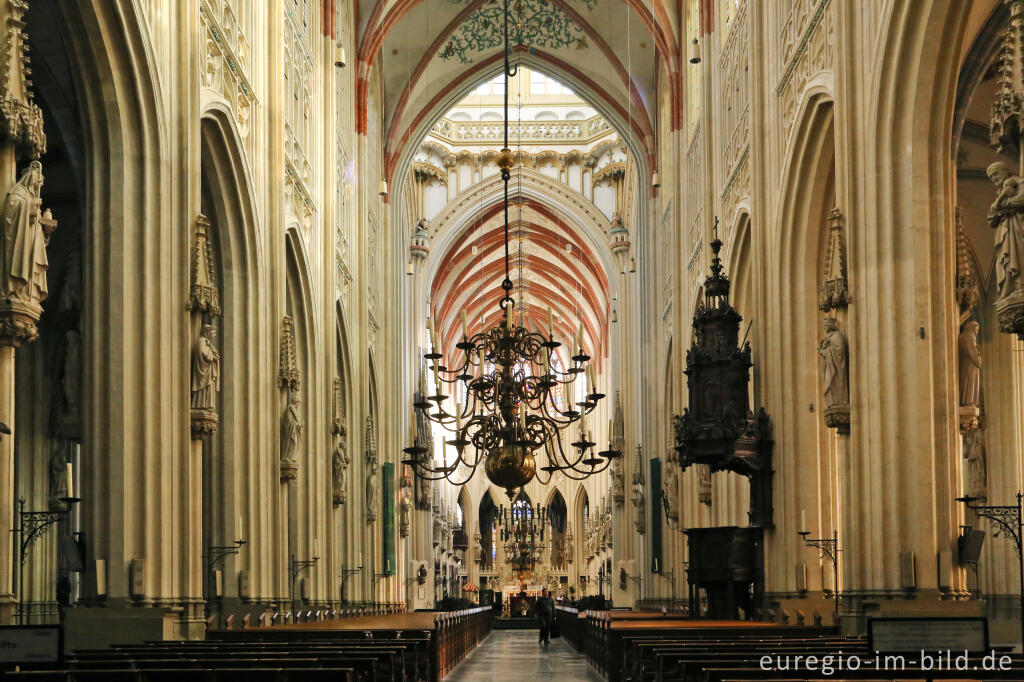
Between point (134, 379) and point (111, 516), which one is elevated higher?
point (134, 379)

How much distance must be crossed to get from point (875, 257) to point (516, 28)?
24012 mm

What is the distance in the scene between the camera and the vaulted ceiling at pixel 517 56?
34781 mm

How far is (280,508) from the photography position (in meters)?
19.9

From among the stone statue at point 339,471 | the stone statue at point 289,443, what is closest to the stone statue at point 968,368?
the stone statue at point 289,443

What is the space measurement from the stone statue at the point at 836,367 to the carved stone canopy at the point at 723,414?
3.45 metres

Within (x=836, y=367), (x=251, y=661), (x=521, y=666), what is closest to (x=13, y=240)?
(x=251, y=661)

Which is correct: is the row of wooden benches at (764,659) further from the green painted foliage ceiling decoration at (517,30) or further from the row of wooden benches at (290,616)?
the green painted foliage ceiling decoration at (517,30)

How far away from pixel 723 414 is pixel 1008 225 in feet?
31.2

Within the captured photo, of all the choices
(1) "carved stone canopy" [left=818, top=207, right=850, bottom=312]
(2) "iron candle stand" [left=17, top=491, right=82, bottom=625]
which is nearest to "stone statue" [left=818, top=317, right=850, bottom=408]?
(1) "carved stone canopy" [left=818, top=207, right=850, bottom=312]

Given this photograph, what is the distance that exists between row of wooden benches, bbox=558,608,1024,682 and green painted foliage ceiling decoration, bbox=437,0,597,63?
73.7 feet

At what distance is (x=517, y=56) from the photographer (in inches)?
1433

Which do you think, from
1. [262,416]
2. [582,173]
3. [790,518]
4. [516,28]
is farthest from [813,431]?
[582,173]

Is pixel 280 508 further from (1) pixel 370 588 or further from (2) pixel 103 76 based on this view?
(1) pixel 370 588

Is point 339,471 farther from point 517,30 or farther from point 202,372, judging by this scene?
point 517,30
